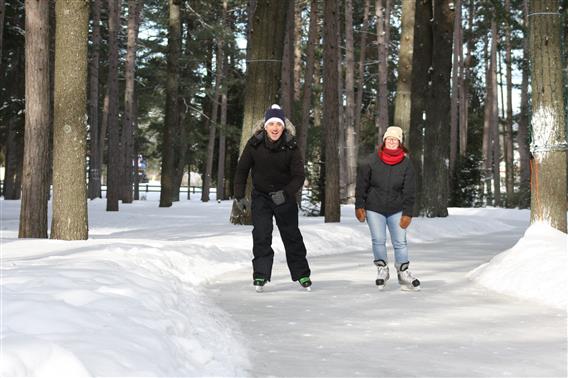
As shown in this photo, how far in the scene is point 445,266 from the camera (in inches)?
469

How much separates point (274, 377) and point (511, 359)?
1.82 metres

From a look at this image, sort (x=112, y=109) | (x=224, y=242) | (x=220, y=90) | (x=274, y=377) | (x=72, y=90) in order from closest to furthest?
(x=274, y=377) < (x=72, y=90) < (x=224, y=242) < (x=112, y=109) < (x=220, y=90)

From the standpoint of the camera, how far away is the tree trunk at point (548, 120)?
1047cm

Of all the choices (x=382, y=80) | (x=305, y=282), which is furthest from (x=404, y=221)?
(x=382, y=80)

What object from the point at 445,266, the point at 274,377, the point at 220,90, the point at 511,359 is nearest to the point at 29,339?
the point at 274,377

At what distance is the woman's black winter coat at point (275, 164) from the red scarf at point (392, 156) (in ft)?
3.47

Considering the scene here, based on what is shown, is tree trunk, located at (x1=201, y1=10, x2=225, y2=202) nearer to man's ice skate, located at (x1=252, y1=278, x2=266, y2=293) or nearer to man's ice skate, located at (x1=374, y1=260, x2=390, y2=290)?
man's ice skate, located at (x1=374, y1=260, x2=390, y2=290)

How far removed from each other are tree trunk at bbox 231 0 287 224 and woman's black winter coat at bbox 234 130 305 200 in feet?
27.0

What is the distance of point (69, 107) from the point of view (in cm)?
1155

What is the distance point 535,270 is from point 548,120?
2665 millimetres

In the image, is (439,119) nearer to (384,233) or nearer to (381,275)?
(384,233)

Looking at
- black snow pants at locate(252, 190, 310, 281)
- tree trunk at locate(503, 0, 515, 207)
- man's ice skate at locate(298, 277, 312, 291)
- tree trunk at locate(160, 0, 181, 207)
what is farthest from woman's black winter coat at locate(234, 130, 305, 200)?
tree trunk at locate(503, 0, 515, 207)

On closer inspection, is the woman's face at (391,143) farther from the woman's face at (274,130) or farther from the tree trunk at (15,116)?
the tree trunk at (15,116)

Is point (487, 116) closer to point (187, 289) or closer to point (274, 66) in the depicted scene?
point (274, 66)
